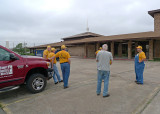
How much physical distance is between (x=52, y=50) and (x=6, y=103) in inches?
110

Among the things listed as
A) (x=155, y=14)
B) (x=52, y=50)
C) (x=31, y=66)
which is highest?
(x=155, y=14)

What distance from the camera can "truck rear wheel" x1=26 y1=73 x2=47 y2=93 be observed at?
4465 millimetres

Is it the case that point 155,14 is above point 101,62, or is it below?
above

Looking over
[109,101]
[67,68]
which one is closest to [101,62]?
[109,101]

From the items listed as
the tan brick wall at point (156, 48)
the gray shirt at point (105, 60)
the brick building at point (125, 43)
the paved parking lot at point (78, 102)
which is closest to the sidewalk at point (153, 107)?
the paved parking lot at point (78, 102)

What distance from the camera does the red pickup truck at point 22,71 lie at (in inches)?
153

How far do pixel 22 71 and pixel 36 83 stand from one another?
70 centimetres

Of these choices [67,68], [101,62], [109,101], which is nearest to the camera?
[109,101]

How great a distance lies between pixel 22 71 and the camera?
425 centimetres

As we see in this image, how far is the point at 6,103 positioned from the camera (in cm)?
384

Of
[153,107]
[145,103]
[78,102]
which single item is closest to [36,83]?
[78,102]

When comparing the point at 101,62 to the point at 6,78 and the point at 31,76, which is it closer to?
the point at 31,76

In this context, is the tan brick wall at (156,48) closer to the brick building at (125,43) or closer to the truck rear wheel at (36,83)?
the brick building at (125,43)

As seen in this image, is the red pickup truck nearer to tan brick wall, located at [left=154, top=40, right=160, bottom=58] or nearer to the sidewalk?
the sidewalk
